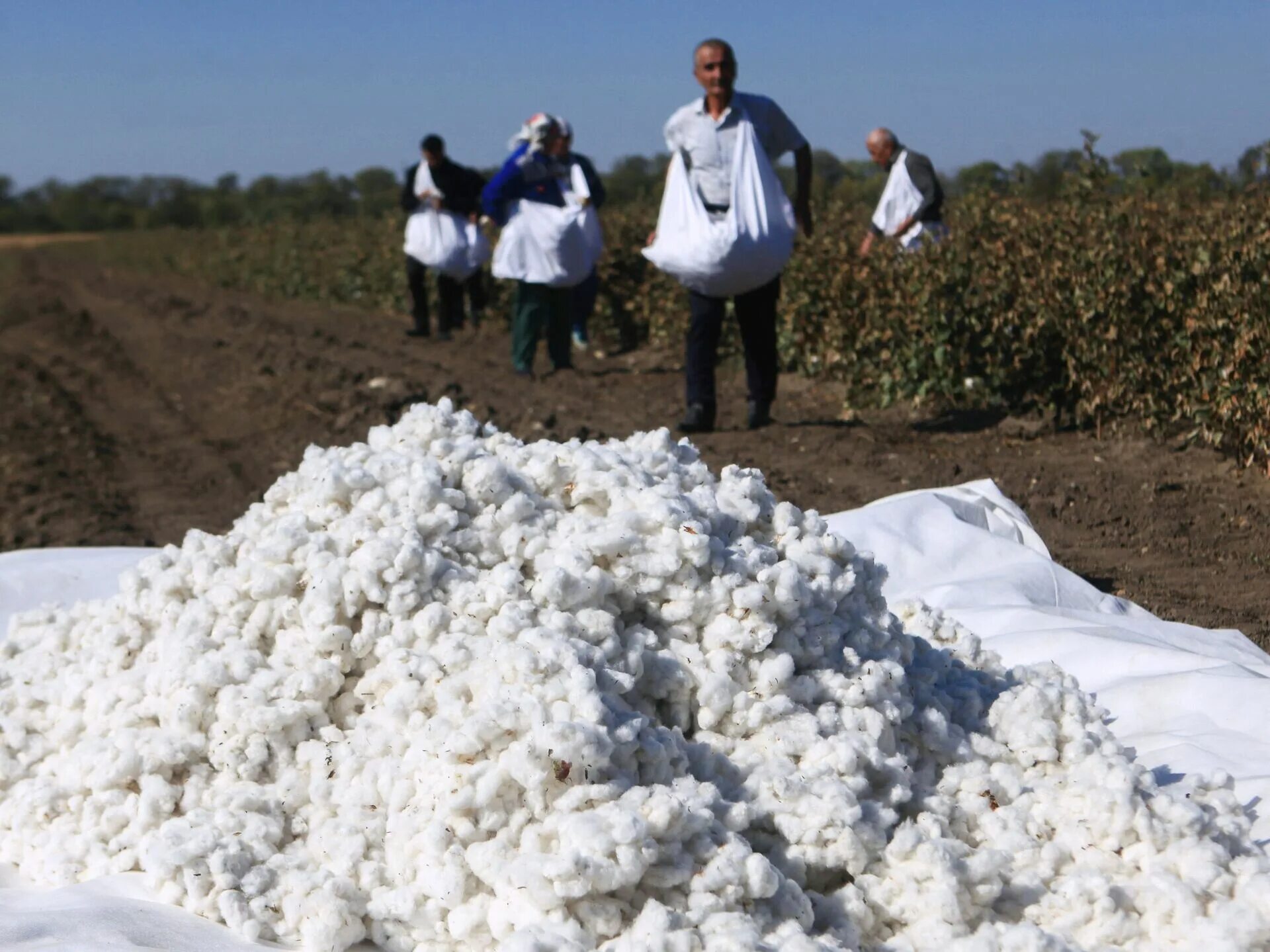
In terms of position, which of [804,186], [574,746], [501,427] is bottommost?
[501,427]

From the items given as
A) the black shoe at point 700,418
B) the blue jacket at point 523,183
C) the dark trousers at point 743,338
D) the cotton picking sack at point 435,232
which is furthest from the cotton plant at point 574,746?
the cotton picking sack at point 435,232

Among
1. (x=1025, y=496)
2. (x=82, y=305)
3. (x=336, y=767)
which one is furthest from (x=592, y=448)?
(x=82, y=305)

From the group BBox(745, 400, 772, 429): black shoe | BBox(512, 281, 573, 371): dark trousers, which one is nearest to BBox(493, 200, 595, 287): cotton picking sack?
BBox(512, 281, 573, 371): dark trousers

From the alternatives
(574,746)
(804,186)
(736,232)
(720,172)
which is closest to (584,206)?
(804,186)

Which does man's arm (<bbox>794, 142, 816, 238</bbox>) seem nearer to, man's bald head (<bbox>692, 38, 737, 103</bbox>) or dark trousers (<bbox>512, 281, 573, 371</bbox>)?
man's bald head (<bbox>692, 38, 737, 103</bbox>)

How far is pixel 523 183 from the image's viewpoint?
894 cm

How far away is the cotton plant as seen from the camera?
6.32 ft

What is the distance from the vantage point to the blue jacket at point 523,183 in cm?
875

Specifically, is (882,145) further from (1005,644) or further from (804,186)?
(1005,644)

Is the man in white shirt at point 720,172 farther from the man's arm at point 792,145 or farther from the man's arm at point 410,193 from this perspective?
the man's arm at point 410,193

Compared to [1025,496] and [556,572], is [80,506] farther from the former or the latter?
[556,572]

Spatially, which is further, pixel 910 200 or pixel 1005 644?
pixel 910 200

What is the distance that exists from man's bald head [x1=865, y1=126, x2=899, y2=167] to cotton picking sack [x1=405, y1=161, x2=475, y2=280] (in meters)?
4.71

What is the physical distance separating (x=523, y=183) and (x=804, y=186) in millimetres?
3081
